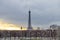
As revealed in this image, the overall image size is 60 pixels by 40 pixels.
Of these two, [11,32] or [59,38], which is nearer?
[59,38]

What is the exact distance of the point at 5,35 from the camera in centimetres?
4216

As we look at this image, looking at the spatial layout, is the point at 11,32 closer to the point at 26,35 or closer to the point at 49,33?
the point at 26,35

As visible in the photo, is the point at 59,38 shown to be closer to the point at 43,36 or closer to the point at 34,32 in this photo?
the point at 43,36

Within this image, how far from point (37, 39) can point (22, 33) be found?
4.07 meters

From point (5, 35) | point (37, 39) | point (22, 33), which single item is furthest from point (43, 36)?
point (5, 35)

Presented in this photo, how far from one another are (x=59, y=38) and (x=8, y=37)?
10.6m

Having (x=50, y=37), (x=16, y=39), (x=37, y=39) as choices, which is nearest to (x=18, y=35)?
(x=16, y=39)

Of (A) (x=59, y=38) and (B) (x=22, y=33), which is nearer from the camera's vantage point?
(A) (x=59, y=38)

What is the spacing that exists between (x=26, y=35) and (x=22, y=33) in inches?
42.9

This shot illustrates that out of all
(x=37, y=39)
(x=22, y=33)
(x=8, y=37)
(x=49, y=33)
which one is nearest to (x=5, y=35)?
(x=8, y=37)

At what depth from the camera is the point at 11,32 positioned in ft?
144

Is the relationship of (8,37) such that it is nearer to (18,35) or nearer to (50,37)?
(18,35)

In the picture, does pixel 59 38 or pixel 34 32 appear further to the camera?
pixel 34 32

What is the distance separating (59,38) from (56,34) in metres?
1.18
